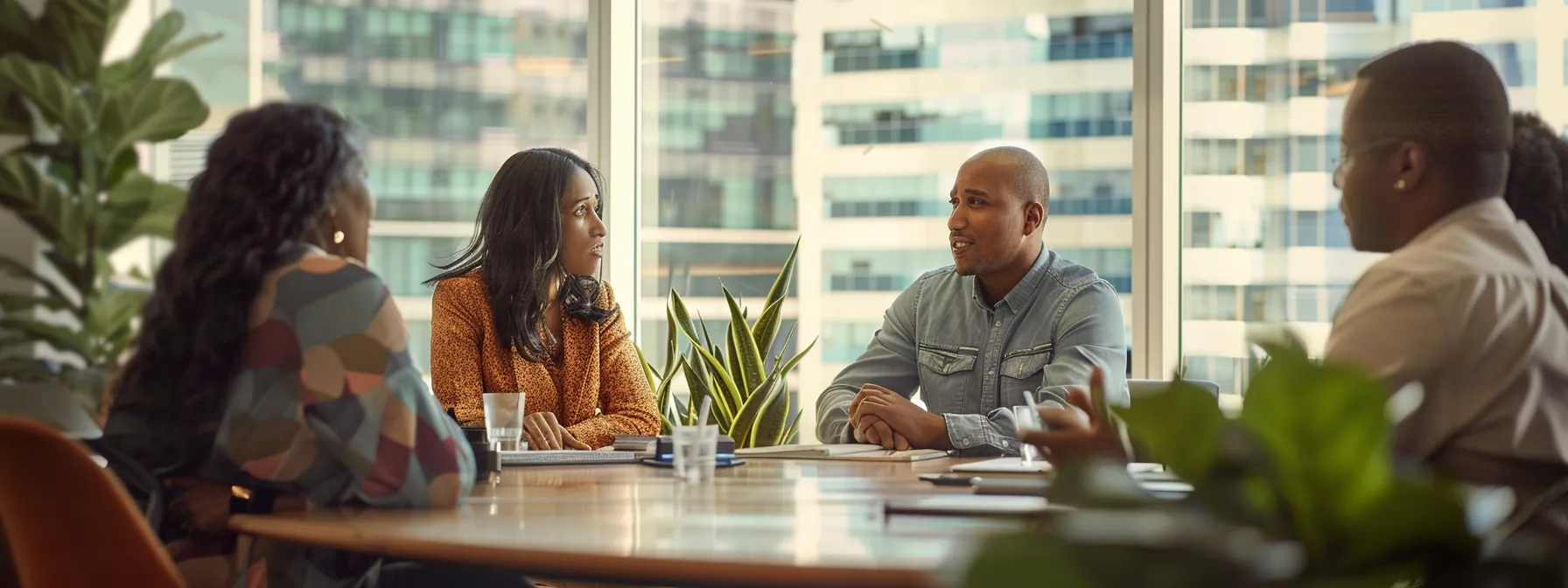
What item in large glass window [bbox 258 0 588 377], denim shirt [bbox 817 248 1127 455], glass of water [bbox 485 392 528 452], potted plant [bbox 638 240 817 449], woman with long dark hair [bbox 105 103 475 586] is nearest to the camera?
woman with long dark hair [bbox 105 103 475 586]

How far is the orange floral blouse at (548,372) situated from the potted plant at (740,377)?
2.36 ft

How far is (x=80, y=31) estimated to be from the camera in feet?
6.59

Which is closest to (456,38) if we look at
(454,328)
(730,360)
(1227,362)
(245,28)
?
(245,28)

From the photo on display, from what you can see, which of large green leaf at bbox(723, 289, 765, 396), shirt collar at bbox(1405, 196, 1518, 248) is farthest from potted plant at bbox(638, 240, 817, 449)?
shirt collar at bbox(1405, 196, 1518, 248)

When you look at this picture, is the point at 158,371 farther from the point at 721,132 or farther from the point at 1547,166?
the point at 721,132

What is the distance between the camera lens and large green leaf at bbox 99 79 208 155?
6.50 feet

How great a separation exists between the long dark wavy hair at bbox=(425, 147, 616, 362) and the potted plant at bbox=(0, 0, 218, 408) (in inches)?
52.4

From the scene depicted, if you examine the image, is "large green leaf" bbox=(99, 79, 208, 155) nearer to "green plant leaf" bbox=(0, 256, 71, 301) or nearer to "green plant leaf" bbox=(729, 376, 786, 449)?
"green plant leaf" bbox=(0, 256, 71, 301)

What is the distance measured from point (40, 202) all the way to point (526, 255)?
154 cm

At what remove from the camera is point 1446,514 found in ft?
1.78

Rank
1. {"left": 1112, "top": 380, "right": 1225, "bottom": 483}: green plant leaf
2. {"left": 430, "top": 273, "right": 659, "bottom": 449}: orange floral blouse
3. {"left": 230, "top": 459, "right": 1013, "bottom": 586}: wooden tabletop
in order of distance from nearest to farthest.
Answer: {"left": 1112, "top": 380, "right": 1225, "bottom": 483}: green plant leaf < {"left": 230, "top": 459, "right": 1013, "bottom": 586}: wooden tabletop < {"left": 430, "top": 273, "right": 659, "bottom": 449}: orange floral blouse

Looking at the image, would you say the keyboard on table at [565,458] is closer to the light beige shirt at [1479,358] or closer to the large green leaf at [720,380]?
the light beige shirt at [1479,358]

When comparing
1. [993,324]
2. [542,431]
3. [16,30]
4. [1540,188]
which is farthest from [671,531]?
[993,324]

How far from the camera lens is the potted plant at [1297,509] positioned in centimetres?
50
